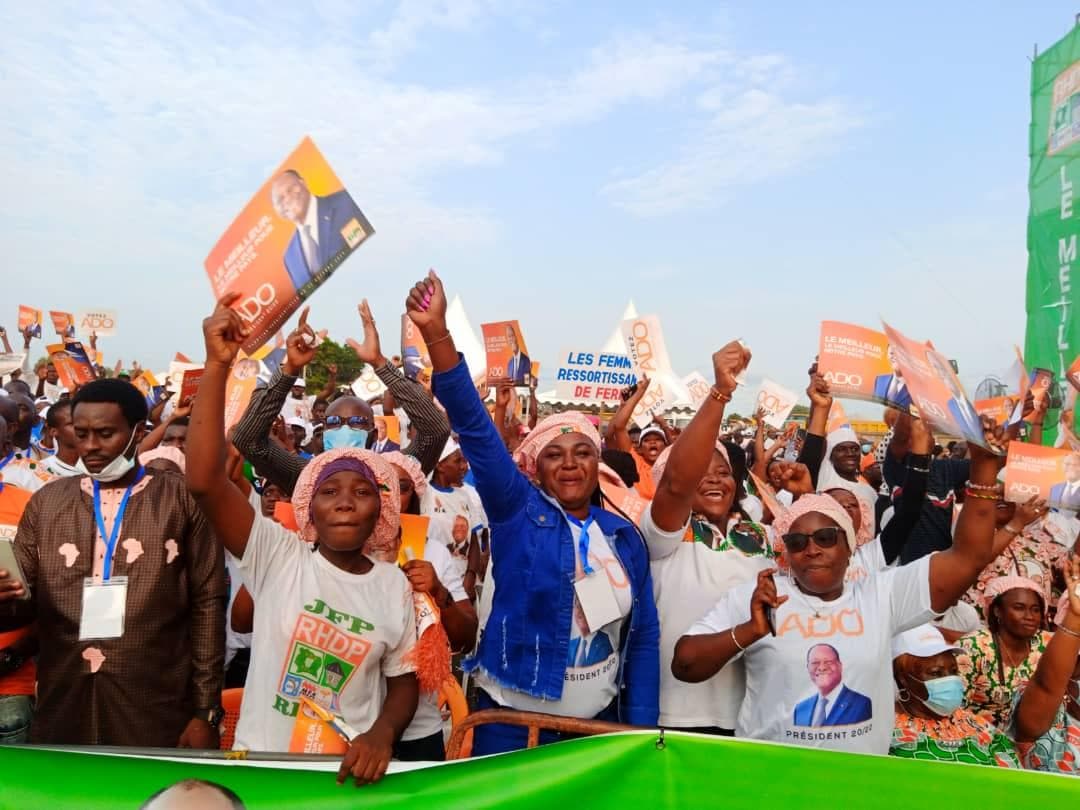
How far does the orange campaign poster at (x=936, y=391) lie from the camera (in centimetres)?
251

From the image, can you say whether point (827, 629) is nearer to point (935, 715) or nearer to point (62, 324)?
point (935, 715)

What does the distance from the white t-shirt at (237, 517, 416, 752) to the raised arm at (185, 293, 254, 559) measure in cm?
7

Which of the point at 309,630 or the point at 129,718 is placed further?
the point at 129,718

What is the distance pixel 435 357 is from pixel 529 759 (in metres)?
1.20

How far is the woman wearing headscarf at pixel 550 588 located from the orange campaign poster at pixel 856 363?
1.68 metres

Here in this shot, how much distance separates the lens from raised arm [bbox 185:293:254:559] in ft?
7.71

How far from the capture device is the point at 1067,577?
2.81m

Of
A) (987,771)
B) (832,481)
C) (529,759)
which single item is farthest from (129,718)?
(832,481)

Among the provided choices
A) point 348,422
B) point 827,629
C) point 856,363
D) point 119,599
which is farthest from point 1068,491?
point 348,422

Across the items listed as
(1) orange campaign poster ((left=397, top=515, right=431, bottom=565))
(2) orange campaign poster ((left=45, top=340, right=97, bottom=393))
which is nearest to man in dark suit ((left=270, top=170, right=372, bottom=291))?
(1) orange campaign poster ((left=397, top=515, right=431, bottom=565))

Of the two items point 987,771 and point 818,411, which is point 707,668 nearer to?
point 987,771

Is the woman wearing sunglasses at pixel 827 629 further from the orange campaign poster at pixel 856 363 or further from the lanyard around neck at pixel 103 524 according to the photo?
the lanyard around neck at pixel 103 524

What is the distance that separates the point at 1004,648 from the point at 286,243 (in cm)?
319

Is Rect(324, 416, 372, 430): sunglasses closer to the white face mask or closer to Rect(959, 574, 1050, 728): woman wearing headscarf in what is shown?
the white face mask
